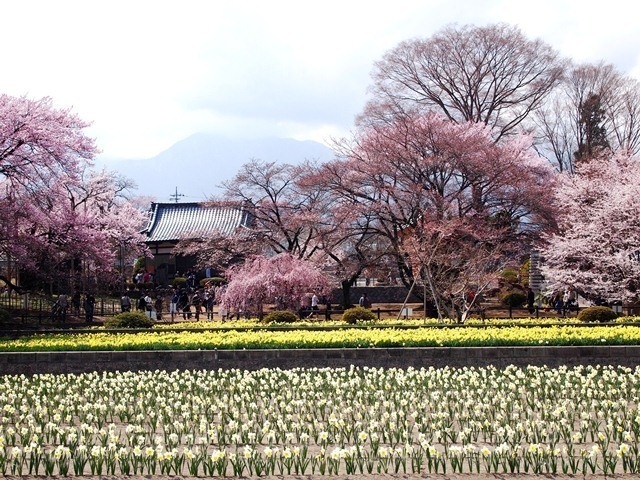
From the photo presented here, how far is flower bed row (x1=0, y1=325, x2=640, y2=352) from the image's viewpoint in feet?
65.8

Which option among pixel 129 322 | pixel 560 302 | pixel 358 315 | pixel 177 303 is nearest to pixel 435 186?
pixel 560 302

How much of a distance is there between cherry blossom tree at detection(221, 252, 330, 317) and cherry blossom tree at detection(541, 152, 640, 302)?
10.8 m

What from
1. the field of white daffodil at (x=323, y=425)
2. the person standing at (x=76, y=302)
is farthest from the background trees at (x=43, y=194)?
the field of white daffodil at (x=323, y=425)

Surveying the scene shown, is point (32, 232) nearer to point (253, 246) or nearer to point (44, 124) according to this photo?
point (44, 124)

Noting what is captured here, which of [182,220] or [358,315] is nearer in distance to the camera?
[358,315]

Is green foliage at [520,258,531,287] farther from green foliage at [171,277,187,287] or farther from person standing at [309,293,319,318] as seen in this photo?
green foliage at [171,277,187,287]

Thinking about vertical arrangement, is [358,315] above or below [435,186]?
below

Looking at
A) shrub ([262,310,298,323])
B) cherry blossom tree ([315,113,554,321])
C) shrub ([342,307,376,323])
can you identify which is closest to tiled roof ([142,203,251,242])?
cherry blossom tree ([315,113,554,321])

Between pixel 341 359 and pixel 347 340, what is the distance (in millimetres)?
829

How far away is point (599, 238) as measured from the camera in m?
36.2

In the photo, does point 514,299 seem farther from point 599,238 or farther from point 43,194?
point 43,194

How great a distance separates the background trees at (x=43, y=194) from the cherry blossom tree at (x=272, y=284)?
7096mm

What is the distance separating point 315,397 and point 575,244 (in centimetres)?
2434

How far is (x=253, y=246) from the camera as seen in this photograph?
1537 inches
